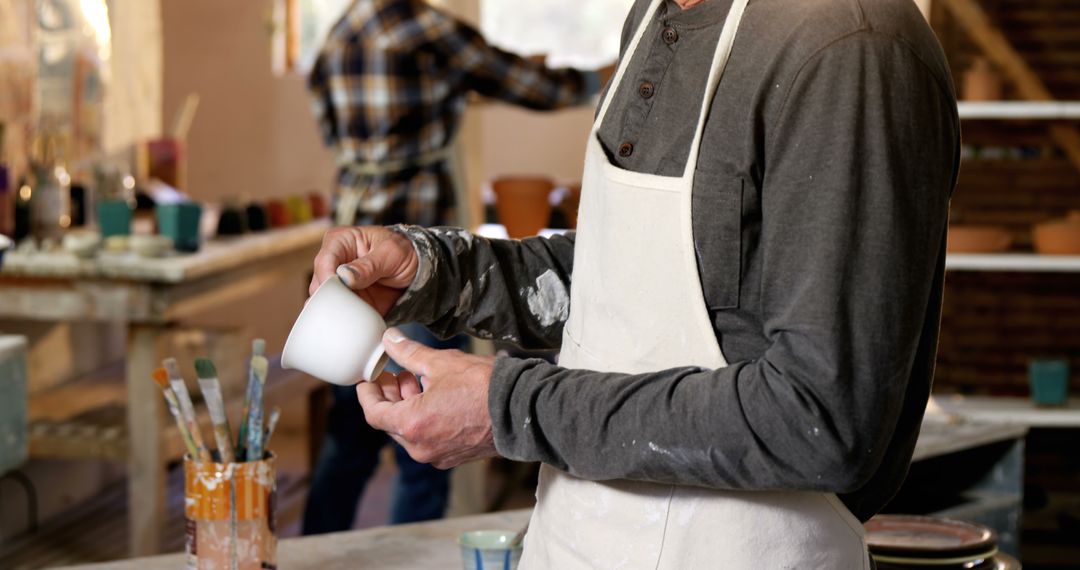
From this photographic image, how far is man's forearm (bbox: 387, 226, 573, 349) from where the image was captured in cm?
135

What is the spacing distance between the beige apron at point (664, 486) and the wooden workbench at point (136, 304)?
2.26 m

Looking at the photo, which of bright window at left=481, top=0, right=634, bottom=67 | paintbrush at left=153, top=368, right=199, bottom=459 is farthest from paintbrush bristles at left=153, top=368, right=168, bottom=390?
bright window at left=481, top=0, right=634, bottom=67

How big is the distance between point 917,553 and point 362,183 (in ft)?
7.33

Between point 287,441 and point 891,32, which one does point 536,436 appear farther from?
point 287,441

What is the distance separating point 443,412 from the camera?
1.11 metres

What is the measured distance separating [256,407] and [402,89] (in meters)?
2.04

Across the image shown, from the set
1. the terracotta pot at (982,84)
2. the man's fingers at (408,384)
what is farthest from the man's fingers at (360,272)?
the terracotta pot at (982,84)

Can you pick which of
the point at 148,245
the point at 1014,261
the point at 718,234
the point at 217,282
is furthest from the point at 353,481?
the point at 718,234

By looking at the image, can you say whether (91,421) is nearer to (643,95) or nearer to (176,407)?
(176,407)

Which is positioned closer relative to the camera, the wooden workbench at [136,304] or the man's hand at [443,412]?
the man's hand at [443,412]

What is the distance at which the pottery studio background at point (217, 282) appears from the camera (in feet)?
11.0

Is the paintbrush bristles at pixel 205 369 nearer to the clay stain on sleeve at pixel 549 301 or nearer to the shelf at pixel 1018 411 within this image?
the clay stain on sleeve at pixel 549 301

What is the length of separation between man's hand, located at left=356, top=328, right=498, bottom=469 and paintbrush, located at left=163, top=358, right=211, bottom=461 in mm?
461

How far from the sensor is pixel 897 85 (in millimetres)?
998
